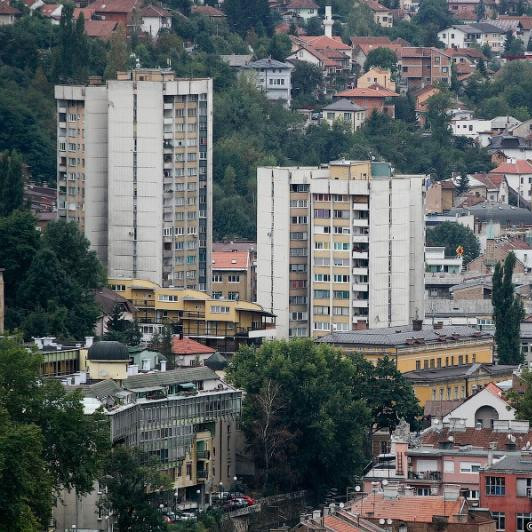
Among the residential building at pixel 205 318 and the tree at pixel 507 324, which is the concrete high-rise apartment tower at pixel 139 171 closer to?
the residential building at pixel 205 318

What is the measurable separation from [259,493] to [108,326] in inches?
915

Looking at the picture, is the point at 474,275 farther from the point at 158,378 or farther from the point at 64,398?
the point at 64,398

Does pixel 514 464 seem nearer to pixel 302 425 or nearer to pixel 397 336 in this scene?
pixel 302 425

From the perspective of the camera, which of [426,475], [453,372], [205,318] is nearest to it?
[426,475]

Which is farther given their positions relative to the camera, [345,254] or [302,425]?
[345,254]

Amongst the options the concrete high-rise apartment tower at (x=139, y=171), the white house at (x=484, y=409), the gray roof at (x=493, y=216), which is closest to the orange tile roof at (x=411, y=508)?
the white house at (x=484, y=409)

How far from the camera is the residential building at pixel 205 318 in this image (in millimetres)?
137875

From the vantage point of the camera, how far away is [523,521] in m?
87.4

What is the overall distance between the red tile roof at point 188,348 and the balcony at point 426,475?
102ft

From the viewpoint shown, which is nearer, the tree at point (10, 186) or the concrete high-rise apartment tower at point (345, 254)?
the concrete high-rise apartment tower at point (345, 254)

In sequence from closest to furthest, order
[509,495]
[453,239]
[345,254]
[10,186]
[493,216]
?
[509,495], [345,254], [10,186], [453,239], [493,216]

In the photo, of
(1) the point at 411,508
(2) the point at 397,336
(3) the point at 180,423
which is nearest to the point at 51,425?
(1) the point at 411,508

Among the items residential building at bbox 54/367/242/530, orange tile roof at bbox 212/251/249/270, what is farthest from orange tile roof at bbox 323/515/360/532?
orange tile roof at bbox 212/251/249/270

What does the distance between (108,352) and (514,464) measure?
2264cm
